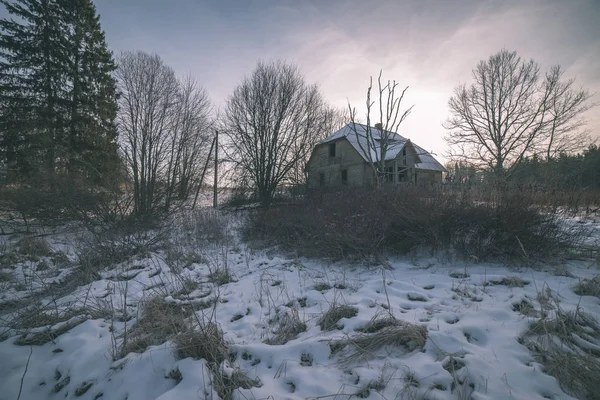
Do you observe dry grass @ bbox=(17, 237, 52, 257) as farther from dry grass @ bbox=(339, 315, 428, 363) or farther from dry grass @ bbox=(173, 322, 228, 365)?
dry grass @ bbox=(339, 315, 428, 363)

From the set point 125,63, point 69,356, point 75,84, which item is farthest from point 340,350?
point 75,84

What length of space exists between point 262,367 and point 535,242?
463 cm

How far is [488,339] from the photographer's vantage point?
194 centimetres

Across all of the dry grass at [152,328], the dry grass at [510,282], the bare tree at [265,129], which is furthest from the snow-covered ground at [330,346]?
the bare tree at [265,129]

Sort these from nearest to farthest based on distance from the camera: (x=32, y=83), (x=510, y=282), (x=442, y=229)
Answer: (x=510, y=282)
(x=442, y=229)
(x=32, y=83)

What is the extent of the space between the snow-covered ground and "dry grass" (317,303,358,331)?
0.22 ft

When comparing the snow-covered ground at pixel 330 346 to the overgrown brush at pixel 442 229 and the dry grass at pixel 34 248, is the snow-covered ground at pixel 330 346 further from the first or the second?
the dry grass at pixel 34 248

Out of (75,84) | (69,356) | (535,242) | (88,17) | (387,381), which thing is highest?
(88,17)

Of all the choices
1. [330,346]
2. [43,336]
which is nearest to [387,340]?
[330,346]

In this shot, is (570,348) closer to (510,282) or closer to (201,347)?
(510,282)

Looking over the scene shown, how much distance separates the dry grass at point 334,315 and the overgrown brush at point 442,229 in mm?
1874

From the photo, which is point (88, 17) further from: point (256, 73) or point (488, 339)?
point (488, 339)

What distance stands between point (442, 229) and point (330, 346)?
3380mm

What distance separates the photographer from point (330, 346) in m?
2.01
